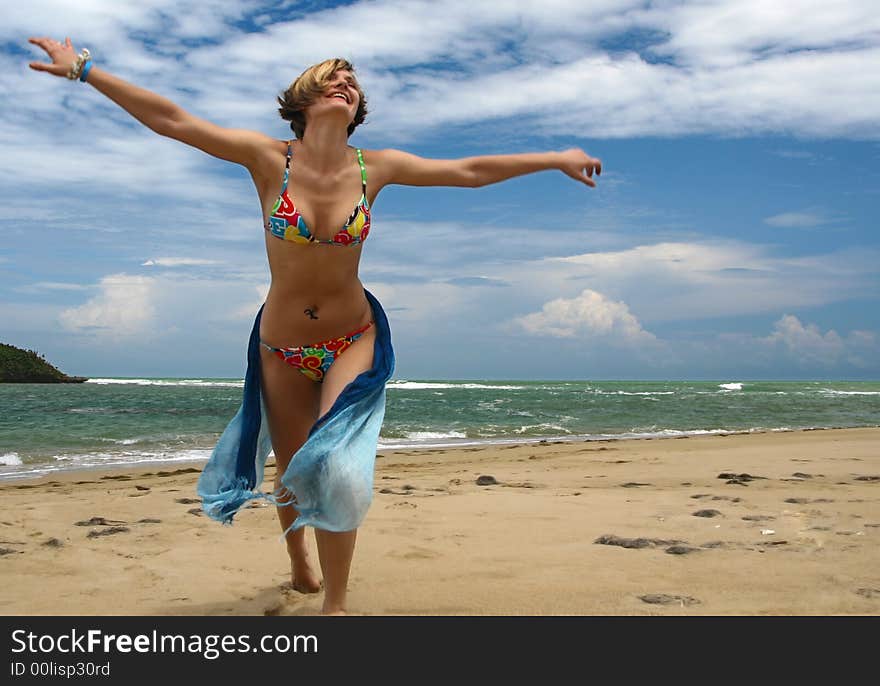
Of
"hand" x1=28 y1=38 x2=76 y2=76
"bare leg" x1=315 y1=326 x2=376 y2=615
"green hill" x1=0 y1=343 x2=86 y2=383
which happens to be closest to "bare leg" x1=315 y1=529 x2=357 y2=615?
"bare leg" x1=315 y1=326 x2=376 y2=615

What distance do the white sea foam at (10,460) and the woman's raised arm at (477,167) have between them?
35.0 feet

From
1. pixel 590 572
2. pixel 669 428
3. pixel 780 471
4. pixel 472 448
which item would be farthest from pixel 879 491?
pixel 669 428

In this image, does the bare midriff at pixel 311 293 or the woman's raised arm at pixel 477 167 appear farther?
the woman's raised arm at pixel 477 167

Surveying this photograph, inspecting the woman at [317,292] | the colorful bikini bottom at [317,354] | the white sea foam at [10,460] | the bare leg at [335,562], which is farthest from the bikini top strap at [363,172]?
the white sea foam at [10,460]

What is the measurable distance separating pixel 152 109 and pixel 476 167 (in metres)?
1.46

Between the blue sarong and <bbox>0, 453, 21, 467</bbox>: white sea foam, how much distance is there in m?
9.76

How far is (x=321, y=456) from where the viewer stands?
3297mm

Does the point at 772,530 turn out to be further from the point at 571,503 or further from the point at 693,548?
the point at 571,503

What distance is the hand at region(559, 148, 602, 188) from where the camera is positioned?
12.5 ft

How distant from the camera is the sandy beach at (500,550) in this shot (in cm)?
379

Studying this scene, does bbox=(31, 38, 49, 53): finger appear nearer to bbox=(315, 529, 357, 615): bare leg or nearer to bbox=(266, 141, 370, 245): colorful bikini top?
bbox=(266, 141, 370, 245): colorful bikini top

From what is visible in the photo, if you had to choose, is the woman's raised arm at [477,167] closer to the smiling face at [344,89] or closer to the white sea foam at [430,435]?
the smiling face at [344,89]

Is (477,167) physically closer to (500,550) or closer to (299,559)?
(299,559)
